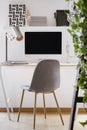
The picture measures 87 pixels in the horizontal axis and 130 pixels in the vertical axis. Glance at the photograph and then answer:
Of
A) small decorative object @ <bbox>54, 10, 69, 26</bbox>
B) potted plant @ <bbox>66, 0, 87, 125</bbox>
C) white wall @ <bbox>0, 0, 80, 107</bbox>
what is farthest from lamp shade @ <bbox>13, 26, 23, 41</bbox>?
potted plant @ <bbox>66, 0, 87, 125</bbox>

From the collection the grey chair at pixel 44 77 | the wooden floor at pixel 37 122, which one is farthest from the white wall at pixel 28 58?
the grey chair at pixel 44 77

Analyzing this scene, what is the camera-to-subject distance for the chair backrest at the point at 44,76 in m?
3.65

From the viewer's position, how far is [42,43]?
473cm

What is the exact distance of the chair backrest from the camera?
12.0 feet

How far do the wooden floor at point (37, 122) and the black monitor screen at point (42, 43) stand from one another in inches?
40.5

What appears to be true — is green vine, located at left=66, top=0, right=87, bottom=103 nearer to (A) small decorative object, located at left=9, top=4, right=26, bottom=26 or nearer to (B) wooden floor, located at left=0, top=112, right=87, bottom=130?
(B) wooden floor, located at left=0, top=112, right=87, bottom=130

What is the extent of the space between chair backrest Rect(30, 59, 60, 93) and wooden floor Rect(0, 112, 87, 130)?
467 mm

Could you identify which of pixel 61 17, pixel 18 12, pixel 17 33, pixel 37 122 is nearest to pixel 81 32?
pixel 37 122

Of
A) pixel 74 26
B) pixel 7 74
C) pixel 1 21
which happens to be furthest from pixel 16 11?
pixel 74 26

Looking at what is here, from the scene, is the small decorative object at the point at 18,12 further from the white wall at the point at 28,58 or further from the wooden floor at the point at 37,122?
the wooden floor at the point at 37,122

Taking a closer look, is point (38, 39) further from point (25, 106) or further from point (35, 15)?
point (25, 106)

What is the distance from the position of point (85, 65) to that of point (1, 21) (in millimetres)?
3952

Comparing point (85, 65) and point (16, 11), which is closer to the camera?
point (85, 65)

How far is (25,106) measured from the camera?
15.0ft
